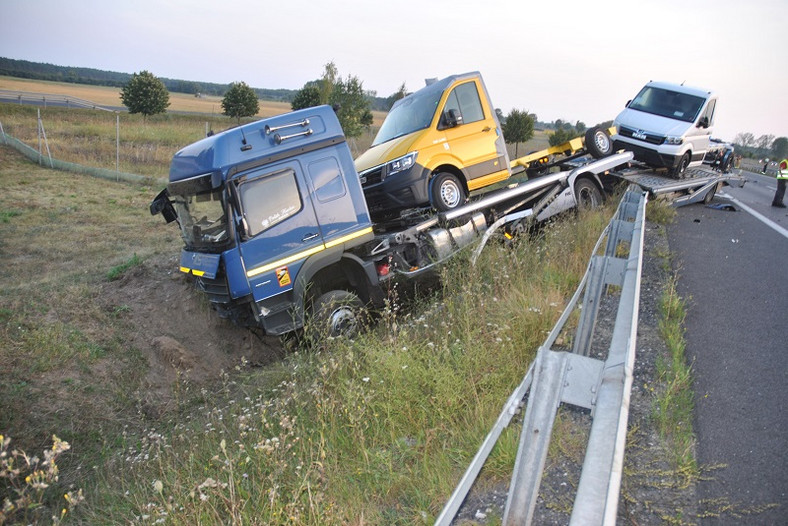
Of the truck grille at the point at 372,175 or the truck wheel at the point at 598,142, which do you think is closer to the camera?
the truck grille at the point at 372,175

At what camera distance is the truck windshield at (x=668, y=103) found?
1339cm

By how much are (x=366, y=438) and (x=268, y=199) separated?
13.1 ft

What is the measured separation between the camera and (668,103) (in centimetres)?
1376

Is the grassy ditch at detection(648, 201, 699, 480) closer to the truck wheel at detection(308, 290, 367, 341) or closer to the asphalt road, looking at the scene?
the asphalt road

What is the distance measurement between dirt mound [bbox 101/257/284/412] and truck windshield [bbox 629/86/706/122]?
418 inches

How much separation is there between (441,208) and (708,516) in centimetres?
661

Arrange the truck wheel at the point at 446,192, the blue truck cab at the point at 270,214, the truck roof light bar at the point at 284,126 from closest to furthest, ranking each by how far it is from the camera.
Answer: the blue truck cab at the point at 270,214 → the truck roof light bar at the point at 284,126 → the truck wheel at the point at 446,192

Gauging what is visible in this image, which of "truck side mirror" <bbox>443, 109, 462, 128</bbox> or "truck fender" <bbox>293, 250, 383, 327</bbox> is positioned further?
"truck side mirror" <bbox>443, 109, 462, 128</bbox>

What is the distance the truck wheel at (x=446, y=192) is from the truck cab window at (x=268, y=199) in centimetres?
238

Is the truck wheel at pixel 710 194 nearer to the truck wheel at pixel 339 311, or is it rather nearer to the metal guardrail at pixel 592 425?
the truck wheel at pixel 339 311

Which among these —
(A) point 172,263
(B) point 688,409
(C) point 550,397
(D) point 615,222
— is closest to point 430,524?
(C) point 550,397

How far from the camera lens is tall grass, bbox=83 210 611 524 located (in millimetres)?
3441

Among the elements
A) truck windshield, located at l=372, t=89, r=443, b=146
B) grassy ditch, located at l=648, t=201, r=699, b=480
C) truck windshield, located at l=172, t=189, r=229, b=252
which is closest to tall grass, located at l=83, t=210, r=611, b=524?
grassy ditch, located at l=648, t=201, r=699, b=480

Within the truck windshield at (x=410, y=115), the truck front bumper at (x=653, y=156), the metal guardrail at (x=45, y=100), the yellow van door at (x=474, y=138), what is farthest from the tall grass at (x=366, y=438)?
the metal guardrail at (x=45, y=100)
